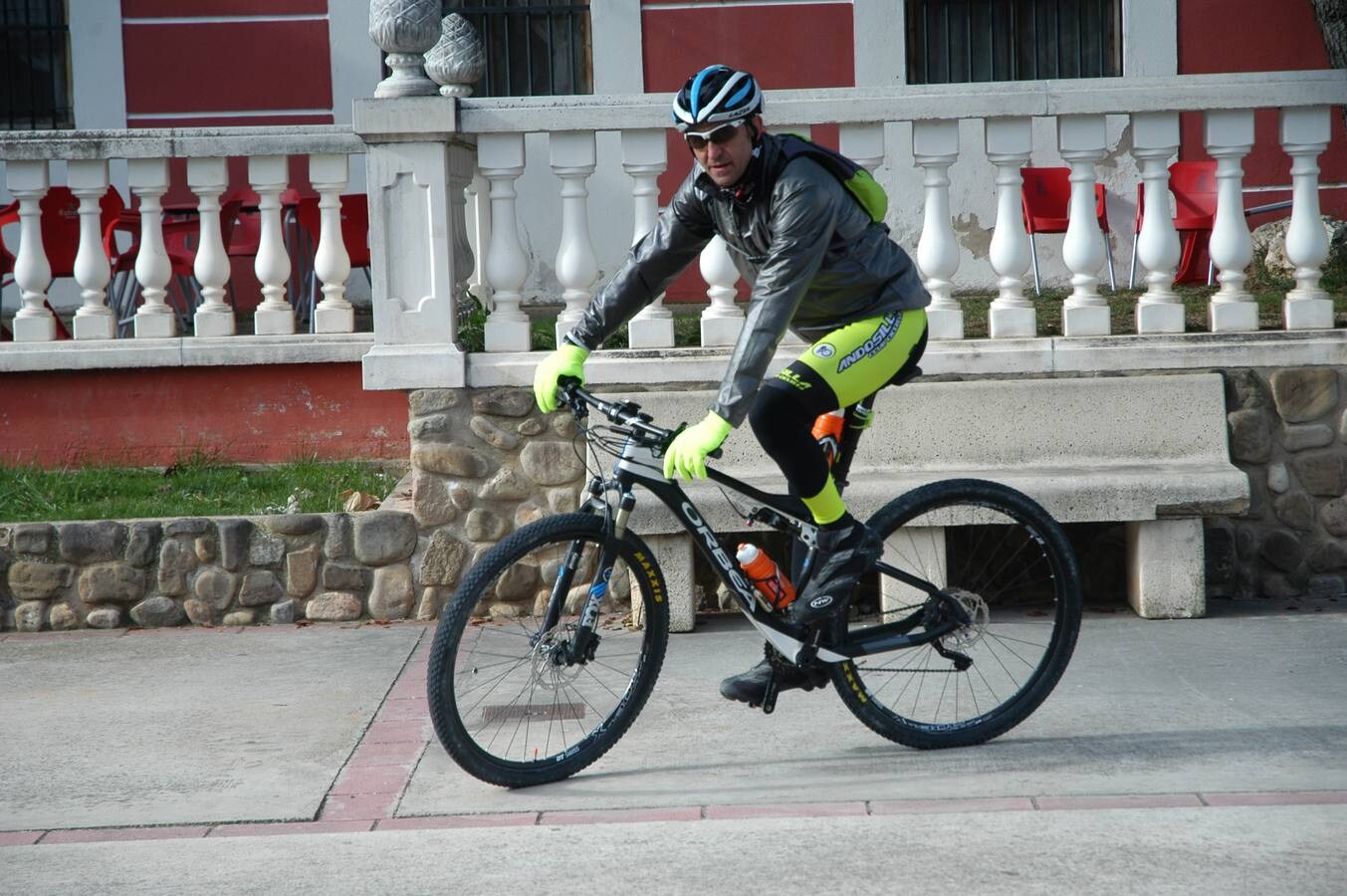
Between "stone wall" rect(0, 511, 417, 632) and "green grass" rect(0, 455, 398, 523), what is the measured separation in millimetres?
258

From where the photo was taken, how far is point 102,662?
602 centimetres

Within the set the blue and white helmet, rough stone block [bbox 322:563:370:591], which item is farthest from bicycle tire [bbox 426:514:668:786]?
rough stone block [bbox 322:563:370:591]

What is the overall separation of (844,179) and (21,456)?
4.70 m

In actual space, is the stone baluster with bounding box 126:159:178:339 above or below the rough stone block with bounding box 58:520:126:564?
above

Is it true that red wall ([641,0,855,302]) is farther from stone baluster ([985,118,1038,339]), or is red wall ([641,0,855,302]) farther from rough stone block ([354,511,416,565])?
rough stone block ([354,511,416,565])

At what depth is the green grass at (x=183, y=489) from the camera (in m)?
6.80

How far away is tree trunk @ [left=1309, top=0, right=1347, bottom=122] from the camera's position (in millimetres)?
8875

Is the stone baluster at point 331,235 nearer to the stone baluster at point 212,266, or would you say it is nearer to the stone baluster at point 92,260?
the stone baluster at point 212,266

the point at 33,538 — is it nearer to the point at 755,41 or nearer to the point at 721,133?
the point at 721,133

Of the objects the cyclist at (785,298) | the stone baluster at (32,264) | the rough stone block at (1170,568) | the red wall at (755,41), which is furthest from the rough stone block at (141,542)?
the red wall at (755,41)

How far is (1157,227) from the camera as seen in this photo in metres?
6.46

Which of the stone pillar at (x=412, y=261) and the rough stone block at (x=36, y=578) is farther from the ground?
the stone pillar at (x=412, y=261)

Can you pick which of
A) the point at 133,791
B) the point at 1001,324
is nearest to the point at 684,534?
the point at 1001,324

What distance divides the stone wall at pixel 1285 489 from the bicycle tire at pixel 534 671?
2.89 metres
